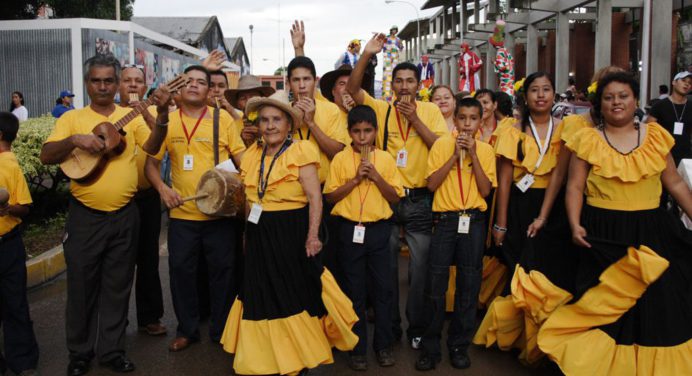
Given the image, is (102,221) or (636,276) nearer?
(636,276)

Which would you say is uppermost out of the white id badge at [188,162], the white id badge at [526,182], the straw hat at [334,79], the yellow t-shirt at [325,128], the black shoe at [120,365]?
the straw hat at [334,79]

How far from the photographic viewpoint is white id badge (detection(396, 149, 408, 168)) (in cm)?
522

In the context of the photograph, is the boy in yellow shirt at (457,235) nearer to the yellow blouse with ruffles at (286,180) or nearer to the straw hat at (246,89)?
the yellow blouse with ruffles at (286,180)

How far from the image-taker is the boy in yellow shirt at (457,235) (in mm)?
4848

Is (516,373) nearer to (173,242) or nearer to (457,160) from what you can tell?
(457,160)

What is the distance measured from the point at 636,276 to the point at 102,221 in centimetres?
366

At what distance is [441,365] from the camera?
4934 mm

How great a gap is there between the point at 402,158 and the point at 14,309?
3040 millimetres

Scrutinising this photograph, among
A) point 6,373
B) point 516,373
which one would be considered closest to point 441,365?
point 516,373

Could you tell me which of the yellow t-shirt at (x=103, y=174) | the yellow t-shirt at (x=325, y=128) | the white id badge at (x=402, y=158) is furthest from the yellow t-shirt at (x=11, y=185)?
the white id badge at (x=402, y=158)

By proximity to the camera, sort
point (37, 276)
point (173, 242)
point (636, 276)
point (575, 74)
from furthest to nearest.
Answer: point (575, 74) → point (37, 276) → point (173, 242) → point (636, 276)

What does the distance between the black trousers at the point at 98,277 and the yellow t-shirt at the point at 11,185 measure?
13.5 inches

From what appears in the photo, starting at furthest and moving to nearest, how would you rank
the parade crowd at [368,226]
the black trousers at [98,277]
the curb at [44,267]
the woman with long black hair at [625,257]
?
the curb at [44,267], the black trousers at [98,277], the parade crowd at [368,226], the woman with long black hair at [625,257]

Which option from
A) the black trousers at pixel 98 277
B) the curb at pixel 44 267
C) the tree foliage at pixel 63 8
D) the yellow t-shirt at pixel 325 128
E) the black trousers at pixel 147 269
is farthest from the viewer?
the tree foliage at pixel 63 8
